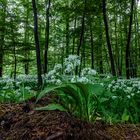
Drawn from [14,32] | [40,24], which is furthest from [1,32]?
[40,24]

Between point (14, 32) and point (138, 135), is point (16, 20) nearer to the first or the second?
point (14, 32)

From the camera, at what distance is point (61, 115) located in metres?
2.79

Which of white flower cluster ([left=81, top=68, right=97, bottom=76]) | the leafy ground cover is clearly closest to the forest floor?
the leafy ground cover

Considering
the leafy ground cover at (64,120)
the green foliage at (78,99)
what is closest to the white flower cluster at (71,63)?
the leafy ground cover at (64,120)

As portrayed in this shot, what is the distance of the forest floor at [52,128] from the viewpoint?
2.49m

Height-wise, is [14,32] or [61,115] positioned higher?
[14,32]

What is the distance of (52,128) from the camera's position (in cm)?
258

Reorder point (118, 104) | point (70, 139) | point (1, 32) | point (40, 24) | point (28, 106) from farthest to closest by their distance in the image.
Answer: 1. point (40, 24)
2. point (1, 32)
3. point (118, 104)
4. point (28, 106)
5. point (70, 139)

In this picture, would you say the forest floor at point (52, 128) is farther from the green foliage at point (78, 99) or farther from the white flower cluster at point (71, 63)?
the white flower cluster at point (71, 63)

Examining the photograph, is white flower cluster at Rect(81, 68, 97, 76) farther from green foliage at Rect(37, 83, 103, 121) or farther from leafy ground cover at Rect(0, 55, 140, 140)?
green foliage at Rect(37, 83, 103, 121)

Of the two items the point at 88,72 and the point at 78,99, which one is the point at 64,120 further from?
the point at 88,72

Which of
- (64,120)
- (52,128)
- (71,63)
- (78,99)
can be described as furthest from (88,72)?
(52,128)

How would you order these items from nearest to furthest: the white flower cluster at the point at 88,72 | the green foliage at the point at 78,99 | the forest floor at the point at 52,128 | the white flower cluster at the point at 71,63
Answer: the forest floor at the point at 52,128 → the green foliage at the point at 78,99 → the white flower cluster at the point at 71,63 → the white flower cluster at the point at 88,72

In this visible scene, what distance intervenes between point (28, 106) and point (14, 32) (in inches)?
753
